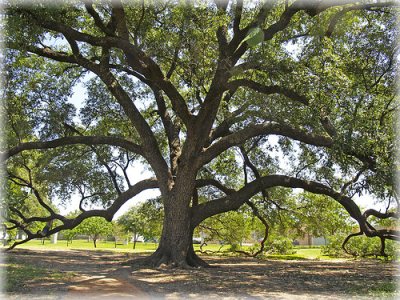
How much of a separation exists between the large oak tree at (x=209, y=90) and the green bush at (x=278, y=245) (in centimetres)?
824

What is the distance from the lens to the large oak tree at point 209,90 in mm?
8945

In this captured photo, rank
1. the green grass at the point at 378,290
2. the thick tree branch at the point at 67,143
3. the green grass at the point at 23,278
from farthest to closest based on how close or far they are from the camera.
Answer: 1. the thick tree branch at the point at 67,143
2. the green grass at the point at 23,278
3. the green grass at the point at 378,290

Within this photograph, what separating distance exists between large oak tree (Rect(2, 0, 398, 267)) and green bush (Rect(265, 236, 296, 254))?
27.0ft

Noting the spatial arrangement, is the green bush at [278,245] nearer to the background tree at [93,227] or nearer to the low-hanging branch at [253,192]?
the low-hanging branch at [253,192]

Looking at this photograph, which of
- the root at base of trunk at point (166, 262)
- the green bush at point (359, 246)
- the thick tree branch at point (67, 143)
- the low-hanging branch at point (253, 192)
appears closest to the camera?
the root at base of trunk at point (166, 262)

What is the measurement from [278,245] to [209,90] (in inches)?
551

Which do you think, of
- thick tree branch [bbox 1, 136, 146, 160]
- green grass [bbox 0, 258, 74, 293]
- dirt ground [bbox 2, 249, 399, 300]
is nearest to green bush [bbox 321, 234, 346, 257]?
dirt ground [bbox 2, 249, 399, 300]

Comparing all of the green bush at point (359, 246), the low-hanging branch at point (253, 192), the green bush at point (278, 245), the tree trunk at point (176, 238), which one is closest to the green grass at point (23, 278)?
the tree trunk at point (176, 238)

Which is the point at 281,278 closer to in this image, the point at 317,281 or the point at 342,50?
the point at 317,281

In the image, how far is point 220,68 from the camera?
10.6 metres

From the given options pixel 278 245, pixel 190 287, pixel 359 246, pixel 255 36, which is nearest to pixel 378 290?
pixel 190 287

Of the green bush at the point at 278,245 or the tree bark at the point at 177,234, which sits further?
the green bush at the point at 278,245

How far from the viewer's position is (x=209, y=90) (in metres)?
11.3

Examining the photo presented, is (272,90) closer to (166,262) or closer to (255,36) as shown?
(255,36)
